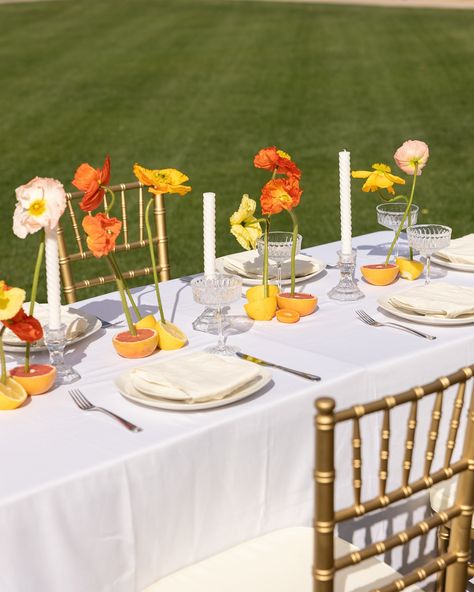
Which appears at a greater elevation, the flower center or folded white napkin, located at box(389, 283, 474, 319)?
the flower center

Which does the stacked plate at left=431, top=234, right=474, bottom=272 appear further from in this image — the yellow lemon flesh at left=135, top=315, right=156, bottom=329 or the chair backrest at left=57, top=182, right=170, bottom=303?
the yellow lemon flesh at left=135, top=315, right=156, bottom=329

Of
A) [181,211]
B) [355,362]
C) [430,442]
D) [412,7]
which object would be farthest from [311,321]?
[412,7]

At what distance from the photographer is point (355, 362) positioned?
7.60 ft

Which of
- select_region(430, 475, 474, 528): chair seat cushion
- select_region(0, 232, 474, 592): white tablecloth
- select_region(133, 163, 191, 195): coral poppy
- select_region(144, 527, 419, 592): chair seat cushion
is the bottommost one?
select_region(430, 475, 474, 528): chair seat cushion

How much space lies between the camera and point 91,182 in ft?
7.31

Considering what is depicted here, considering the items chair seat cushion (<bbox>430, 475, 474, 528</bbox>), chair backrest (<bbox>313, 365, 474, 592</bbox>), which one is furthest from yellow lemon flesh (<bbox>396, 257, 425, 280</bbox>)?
chair backrest (<bbox>313, 365, 474, 592</bbox>)

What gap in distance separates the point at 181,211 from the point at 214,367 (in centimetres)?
534

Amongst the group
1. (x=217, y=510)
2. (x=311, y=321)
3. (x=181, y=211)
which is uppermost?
(x=311, y=321)

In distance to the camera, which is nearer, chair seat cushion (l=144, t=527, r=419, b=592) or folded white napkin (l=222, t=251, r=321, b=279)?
chair seat cushion (l=144, t=527, r=419, b=592)

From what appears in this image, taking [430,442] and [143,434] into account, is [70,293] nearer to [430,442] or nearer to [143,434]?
[143,434]

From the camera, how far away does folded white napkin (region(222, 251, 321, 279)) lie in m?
3.03

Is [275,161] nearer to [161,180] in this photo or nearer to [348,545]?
[161,180]

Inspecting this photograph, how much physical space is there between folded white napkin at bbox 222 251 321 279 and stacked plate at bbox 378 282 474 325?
0.39 metres

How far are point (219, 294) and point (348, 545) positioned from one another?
703 mm
